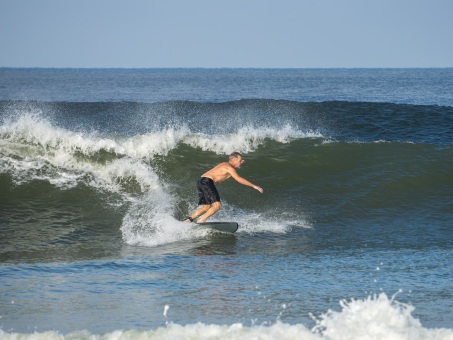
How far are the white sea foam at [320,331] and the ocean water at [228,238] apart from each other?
16 millimetres

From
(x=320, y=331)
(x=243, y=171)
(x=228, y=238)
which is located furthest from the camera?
(x=243, y=171)

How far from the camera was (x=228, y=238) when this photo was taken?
10.7 meters

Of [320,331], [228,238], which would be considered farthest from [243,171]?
[320,331]

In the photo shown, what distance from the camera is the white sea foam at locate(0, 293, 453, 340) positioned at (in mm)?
5953

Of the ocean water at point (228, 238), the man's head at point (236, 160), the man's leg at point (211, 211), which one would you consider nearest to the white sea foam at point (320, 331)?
the ocean water at point (228, 238)

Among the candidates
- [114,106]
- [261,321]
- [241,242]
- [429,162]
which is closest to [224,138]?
[429,162]

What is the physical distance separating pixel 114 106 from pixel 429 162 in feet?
57.8

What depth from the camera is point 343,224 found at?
1210cm

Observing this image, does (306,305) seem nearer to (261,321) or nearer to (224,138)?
(261,321)

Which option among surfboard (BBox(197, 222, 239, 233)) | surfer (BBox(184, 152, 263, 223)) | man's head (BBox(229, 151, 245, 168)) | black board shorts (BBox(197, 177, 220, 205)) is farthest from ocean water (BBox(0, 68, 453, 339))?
man's head (BBox(229, 151, 245, 168))

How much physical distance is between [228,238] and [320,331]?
4.66 m

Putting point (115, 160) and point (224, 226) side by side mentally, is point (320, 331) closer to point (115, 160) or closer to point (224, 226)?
point (224, 226)

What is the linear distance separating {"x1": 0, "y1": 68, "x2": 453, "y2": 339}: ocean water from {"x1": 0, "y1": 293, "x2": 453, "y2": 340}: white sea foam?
0.02 m

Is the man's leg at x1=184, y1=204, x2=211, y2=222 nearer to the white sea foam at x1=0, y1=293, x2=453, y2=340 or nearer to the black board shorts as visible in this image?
the black board shorts
